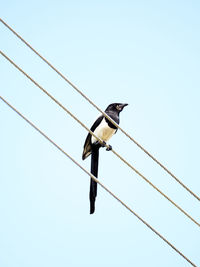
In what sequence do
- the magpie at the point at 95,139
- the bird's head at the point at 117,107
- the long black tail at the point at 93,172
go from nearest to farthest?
the long black tail at the point at 93,172, the magpie at the point at 95,139, the bird's head at the point at 117,107

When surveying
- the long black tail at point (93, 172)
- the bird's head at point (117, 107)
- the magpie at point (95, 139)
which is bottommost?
the long black tail at point (93, 172)

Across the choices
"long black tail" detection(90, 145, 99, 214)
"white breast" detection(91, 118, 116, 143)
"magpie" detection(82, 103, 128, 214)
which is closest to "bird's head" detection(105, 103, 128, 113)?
"magpie" detection(82, 103, 128, 214)

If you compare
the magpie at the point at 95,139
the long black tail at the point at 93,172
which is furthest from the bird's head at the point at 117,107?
the long black tail at the point at 93,172

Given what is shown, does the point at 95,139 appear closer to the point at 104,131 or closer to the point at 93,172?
the point at 104,131

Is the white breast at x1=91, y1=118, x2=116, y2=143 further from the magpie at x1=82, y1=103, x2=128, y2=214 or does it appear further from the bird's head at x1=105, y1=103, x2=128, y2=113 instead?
the bird's head at x1=105, y1=103, x2=128, y2=113

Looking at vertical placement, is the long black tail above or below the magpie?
below

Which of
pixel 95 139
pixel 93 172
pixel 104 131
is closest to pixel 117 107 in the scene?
pixel 104 131

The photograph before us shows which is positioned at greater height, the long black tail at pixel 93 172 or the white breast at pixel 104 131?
the white breast at pixel 104 131

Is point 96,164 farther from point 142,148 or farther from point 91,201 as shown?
point 142,148

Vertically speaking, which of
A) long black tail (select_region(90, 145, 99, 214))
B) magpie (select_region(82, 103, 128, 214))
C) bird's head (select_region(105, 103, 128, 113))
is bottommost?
long black tail (select_region(90, 145, 99, 214))

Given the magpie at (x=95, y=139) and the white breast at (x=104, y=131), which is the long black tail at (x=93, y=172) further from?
the white breast at (x=104, y=131)

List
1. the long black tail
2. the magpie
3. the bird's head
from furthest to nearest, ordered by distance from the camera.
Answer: the bird's head < the magpie < the long black tail

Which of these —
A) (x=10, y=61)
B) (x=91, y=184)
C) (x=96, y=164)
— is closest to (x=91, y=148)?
(x=96, y=164)

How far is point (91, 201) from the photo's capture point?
5.16 meters
